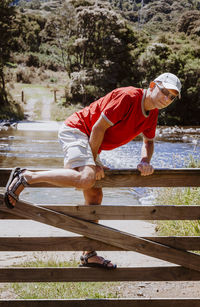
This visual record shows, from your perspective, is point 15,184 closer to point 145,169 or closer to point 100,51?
point 145,169

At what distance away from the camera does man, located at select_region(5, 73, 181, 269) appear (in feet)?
8.55

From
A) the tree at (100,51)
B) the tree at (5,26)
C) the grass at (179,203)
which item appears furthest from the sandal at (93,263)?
the tree at (100,51)

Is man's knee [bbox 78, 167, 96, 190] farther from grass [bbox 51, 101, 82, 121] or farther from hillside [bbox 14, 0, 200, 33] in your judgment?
hillside [bbox 14, 0, 200, 33]

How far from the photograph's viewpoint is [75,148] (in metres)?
2.76

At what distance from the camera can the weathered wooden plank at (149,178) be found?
2.70 meters

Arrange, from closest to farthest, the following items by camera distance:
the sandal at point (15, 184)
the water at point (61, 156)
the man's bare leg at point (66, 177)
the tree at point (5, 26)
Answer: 1. the sandal at point (15, 184)
2. the man's bare leg at point (66, 177)
3. the water at point (61, 156)
4. the tree at point (5, 26)

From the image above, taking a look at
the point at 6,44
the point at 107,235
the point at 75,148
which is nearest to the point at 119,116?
the point at 75,148

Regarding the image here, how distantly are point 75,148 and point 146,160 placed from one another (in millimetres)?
639

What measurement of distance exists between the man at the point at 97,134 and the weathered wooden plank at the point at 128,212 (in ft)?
0.49

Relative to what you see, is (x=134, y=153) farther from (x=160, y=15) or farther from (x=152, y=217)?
(x=160, y=15)

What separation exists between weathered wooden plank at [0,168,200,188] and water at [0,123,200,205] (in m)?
4.17

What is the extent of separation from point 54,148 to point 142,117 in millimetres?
13805

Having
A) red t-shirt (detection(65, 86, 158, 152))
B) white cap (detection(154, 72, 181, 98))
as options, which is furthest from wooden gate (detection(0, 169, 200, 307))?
white cap (detection(154, 72, 181, 98))

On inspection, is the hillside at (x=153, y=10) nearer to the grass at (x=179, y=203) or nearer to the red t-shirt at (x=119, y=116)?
the grass at (x=179, y=203)
